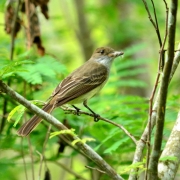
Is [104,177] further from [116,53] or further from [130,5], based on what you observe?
[130,5]

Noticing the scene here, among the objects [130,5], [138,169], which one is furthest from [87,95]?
[130,5]

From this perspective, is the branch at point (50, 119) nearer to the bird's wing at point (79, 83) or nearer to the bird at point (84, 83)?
the bird at point (84, 83)

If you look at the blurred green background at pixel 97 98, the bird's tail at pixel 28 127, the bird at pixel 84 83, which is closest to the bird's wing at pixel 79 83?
the bird at pixel 84 83

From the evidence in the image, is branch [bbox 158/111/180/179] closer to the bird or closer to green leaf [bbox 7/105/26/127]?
green leaf [bbox 7/105/26/127]

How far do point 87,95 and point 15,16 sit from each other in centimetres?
119

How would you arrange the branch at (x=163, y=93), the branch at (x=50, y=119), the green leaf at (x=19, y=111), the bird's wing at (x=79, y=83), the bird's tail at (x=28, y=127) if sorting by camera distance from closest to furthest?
the branch at (x=163, y=93), the branch at (x=50, y=119), the green leaf at (x=19, y=111), the bird's tail at (x=28, y=127), the bird's wing at (x=79, y=83)

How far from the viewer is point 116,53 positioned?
610cm

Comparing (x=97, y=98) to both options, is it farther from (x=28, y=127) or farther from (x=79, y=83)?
(x=28, y=127)

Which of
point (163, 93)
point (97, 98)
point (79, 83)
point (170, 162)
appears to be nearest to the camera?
point (163, 93)

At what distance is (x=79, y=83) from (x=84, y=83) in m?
0.09

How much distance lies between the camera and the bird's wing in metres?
4.99

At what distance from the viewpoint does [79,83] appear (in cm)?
545

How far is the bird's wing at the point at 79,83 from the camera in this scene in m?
4.99

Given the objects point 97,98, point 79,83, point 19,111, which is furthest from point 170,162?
point 97,98
